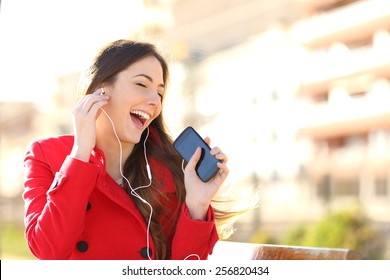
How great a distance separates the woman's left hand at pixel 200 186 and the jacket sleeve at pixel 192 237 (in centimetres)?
3

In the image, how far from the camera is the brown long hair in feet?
6.69

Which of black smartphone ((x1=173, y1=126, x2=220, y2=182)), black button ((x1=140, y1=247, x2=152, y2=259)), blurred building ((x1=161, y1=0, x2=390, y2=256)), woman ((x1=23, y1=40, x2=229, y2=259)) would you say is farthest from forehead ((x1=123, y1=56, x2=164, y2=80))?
blurred building ((x1=161, y1=0, x2=390, y2=256))

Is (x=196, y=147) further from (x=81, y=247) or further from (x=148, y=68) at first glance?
(x=81, y=247)

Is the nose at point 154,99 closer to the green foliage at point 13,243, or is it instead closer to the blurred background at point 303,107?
the blurred background at point 303,107

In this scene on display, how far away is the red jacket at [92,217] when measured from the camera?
6.02ft

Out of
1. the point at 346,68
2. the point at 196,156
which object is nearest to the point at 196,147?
the point at 196,156

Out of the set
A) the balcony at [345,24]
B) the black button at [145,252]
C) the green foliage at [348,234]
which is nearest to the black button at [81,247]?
the black button at [145,252]

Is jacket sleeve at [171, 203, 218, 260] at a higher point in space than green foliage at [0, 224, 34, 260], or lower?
higher

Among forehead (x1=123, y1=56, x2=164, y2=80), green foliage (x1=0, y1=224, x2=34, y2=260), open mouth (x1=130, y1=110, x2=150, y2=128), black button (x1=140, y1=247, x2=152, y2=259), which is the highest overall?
forehead (x1=123, y1=56, x2=164, y2=80)

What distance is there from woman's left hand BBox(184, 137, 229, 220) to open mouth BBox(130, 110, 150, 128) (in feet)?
0.52

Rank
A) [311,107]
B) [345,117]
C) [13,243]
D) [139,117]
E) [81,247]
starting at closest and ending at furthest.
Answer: [81,247] → [139,117] → [345,117] → [311,107] → [13,243]

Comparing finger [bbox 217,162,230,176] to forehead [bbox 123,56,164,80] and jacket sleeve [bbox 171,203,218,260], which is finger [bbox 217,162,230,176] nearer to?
jacket sleeve [bbox 171,203,218,260]

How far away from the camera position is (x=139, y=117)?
2047mm

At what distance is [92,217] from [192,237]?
242 mm
